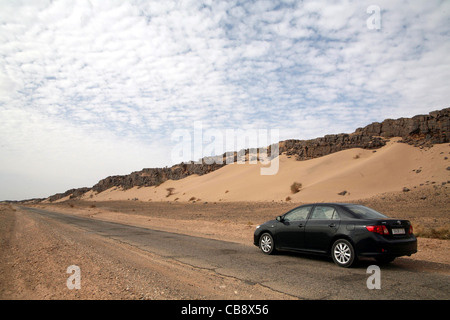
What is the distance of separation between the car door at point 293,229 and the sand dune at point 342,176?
2546cm

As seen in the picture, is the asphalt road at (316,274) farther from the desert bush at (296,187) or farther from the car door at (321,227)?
the desert bush at (296,187)

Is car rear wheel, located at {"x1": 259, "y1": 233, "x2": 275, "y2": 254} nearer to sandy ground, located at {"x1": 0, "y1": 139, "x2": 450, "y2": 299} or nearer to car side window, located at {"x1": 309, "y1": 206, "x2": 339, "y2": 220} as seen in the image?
car side window, located at {"x1": 309, "y1": 206, "x2": 339, "y2": 220}

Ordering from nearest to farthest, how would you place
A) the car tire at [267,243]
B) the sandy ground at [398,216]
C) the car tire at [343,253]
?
the car tire at [343,253], the car tire at [267,243], the sandy ground at [398,216]

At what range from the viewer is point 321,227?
7895 millimetres

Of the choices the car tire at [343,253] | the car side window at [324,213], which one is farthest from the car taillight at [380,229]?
the car side window at [324,213]

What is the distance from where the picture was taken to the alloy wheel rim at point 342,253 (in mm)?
7274

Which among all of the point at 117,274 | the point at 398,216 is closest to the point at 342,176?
the point at 398,216

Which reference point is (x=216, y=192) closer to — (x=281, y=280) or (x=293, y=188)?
(x=293, y=188)

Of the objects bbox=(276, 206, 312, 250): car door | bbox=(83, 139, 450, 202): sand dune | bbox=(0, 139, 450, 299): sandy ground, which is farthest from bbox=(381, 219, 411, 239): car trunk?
bbox=(83, 139, 450, 202): sand dune

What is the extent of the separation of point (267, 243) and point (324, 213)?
206 cm

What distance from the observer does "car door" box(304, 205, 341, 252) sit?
7.68 metres

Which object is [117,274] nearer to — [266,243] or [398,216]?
[266,243]

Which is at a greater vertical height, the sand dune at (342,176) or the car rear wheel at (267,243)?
the sand dune at (342,176)

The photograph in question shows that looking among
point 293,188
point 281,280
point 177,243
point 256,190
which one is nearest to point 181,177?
point 256,190
